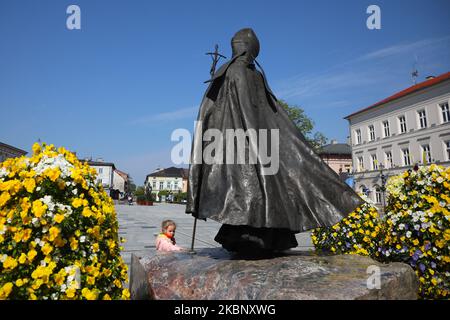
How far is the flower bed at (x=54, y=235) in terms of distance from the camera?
1.99m

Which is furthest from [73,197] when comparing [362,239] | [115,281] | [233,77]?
[362,239]

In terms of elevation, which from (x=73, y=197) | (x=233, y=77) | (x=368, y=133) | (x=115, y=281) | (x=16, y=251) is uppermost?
(x=368, y=133)

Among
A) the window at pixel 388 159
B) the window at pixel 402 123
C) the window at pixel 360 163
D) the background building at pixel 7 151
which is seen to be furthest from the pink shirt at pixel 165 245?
the background building at pixel 7 151

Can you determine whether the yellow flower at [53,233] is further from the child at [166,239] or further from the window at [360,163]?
the window at [360,163]

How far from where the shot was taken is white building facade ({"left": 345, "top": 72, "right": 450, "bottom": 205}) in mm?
36000

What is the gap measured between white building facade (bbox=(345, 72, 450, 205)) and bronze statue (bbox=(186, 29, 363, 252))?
3139cm

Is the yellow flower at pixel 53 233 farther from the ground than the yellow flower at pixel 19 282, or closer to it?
farther from the ground

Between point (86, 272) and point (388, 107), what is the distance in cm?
4766

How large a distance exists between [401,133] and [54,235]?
45798 mm

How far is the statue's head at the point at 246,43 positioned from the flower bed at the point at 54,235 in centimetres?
200

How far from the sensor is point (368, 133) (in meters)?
47.3

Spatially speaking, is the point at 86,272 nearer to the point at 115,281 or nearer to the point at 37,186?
the point at 115,281
